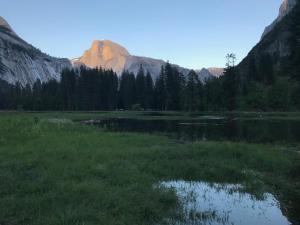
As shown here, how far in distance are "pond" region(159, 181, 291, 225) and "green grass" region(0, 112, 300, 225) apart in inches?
19.3

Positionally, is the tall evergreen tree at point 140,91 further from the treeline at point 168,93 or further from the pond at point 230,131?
the pond at point 230,131

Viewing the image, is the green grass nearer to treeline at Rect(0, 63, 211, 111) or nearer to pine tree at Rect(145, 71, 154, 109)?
treeline at Rect(0, 63, 211, 111)

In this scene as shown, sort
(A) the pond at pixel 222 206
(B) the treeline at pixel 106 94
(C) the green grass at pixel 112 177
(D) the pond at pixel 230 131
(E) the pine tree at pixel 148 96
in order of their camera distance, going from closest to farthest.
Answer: (C) the green grass at pixel 112 177
(A) the pond at pixel 222 206
(D) the pond at pixel 230 131
(B) the treeline at pixel 106 94
(E) the pine tree at pixel 148 96

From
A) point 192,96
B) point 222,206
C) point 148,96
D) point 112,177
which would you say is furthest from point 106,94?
point 222,206

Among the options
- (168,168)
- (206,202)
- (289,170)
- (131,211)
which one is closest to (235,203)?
(206,202)

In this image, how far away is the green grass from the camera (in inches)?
472

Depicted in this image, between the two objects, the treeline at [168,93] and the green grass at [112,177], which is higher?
the treeline at [168,93]

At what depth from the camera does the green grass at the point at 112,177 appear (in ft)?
39.3

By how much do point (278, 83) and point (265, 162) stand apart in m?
99.3

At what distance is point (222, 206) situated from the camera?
14352 millimetres

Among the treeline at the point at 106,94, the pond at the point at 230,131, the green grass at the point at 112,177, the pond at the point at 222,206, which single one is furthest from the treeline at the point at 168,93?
the pond at the point at 222,206

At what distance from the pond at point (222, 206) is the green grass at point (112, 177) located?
491 millimetres

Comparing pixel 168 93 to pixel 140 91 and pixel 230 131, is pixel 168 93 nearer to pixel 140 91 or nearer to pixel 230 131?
pixel 140 91

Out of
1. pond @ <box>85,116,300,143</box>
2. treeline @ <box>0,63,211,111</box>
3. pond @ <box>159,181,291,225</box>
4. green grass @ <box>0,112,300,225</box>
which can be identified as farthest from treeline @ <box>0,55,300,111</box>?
pond @ <box>159,181,291,225</box>
